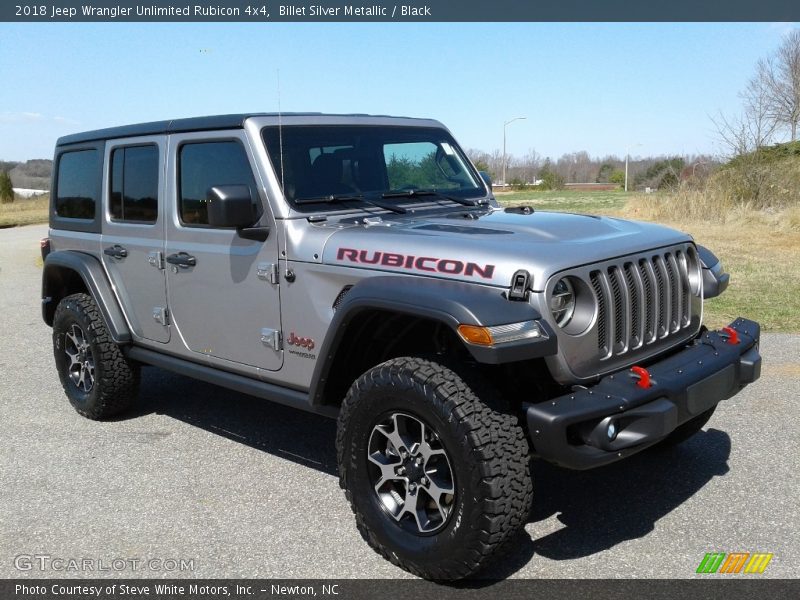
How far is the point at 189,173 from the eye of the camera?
470cm

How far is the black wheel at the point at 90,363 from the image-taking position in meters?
5.40

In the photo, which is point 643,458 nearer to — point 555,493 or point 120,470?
point 555,493

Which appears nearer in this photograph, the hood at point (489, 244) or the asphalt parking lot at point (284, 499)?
the hood at point (489, 244)

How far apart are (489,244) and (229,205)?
4.30ft

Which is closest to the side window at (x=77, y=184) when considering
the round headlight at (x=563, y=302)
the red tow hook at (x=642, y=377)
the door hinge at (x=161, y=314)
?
the door hinge at (x=161, y=314)

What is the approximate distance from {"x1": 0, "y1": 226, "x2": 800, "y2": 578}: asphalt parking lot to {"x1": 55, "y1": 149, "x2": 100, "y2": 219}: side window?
149 cm

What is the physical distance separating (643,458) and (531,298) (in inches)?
77.5

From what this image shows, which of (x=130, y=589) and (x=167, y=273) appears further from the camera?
(x=167, y=273)

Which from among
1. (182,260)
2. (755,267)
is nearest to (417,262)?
(182,260)

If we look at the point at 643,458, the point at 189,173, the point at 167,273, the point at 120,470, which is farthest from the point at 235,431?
the point at 643,458

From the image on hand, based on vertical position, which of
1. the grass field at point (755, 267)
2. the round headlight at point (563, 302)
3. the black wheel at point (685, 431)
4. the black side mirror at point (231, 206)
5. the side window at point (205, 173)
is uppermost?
the side window at point (205, 173)

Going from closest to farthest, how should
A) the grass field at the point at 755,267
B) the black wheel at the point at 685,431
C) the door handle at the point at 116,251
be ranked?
the black wheel at the point at 685,431 < the door handle at the point at 116,251 < the grass field at the point at 755,267

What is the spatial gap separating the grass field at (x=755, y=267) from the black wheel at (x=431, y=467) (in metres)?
2.84

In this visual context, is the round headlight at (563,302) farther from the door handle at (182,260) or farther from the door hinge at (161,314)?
the door hinge at (161,314)
